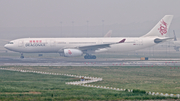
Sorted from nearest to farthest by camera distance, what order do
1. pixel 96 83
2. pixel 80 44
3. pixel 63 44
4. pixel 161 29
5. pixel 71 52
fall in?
pixel 96 83 → pixel 71 52 → pixel 63 44 → pixel 80 44 → pixel 161 29

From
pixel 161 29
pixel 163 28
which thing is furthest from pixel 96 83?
pixel 163 28

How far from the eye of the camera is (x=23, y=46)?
2400 inches

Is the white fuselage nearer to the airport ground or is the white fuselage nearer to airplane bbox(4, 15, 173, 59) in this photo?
airplane bbox(4, 15, 173, 59)

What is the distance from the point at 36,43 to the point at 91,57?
12910mm

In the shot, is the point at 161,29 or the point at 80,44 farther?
the point at 161,29

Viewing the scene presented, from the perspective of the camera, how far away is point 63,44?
61.3 meters

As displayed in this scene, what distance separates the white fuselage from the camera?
60.8 m

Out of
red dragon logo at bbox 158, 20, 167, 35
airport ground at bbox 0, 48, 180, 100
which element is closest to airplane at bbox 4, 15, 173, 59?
red dragon logo at bbox 158, 20, 167, 35

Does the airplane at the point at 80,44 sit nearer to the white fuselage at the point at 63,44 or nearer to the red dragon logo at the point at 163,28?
the white fuselage at the point at 63,44

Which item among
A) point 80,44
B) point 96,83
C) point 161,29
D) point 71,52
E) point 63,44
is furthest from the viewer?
point 161,29

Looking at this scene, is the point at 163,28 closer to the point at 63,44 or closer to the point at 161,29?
the point at 161,29

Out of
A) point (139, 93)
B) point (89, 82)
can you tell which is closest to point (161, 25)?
point (89, 82)

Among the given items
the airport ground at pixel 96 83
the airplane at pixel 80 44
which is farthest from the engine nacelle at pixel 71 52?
the airport ground at pixel 96 83

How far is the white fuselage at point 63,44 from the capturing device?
2395 inches
